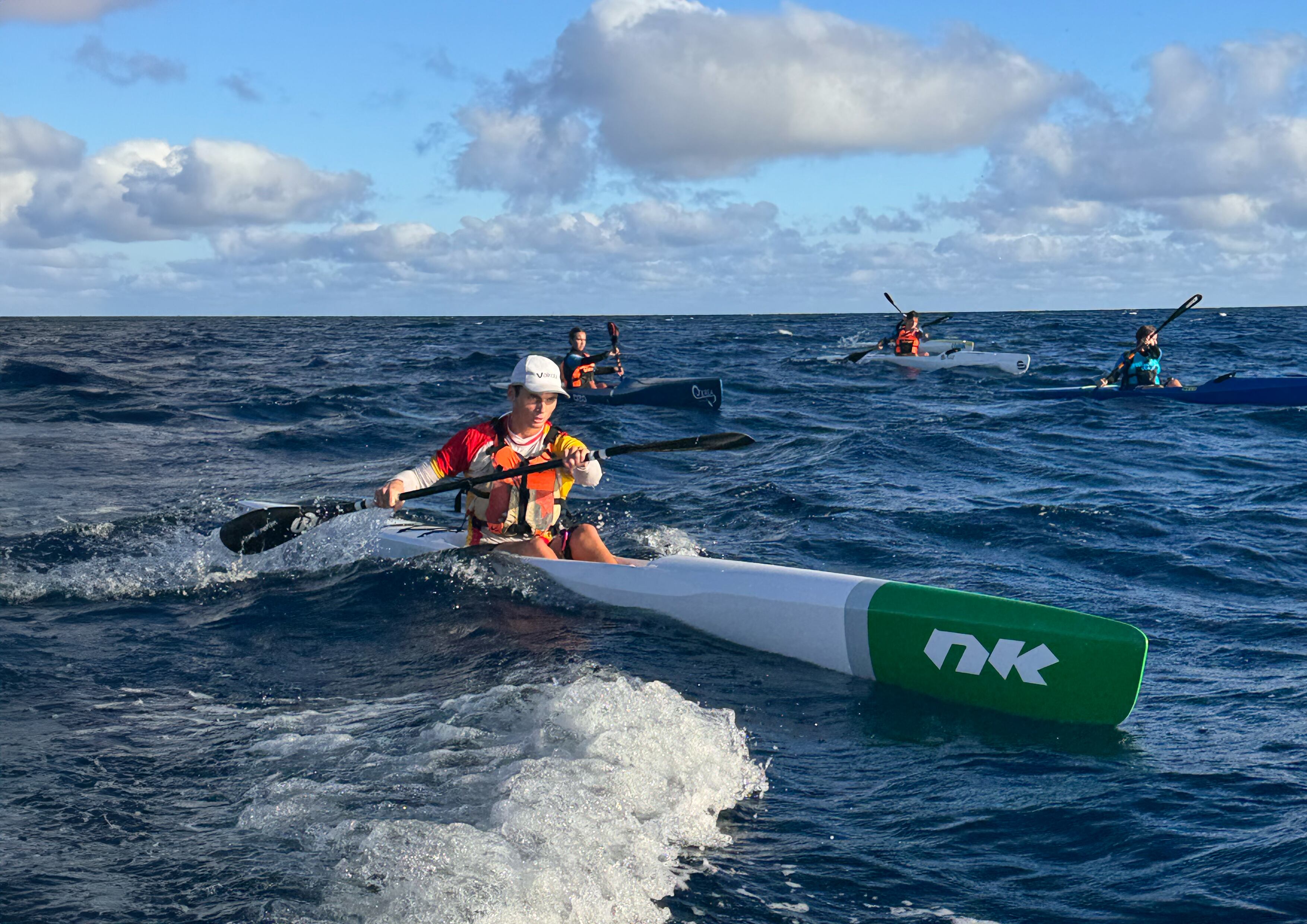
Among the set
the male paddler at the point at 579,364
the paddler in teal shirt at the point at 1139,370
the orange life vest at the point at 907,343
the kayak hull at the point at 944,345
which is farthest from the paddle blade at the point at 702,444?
the kayak hull at the point at 944,345

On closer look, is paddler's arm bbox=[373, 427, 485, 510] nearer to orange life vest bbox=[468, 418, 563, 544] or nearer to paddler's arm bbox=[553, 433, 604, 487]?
orange life vest bbox=[468, 418, 563, 544]

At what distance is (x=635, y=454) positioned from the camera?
1245 cm

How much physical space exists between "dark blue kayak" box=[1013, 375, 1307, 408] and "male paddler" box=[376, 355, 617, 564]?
39.2 ft

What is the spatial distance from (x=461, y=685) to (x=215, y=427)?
444 inches

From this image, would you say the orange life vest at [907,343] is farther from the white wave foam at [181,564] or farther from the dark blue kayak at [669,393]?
the white wave foam at [181,564]

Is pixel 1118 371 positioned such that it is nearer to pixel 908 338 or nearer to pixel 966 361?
pixel 966 361

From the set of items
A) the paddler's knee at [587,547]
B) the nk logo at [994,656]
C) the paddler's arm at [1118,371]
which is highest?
the paddler's arm at [1118,371]

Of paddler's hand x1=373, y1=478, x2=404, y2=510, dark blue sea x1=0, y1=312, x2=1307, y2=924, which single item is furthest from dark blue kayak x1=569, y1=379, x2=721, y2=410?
paddler's hand x1=373, y1=478, x2=404, y2=510

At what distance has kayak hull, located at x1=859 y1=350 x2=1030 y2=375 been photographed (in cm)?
2034

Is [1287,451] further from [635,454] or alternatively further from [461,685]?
[461,685]

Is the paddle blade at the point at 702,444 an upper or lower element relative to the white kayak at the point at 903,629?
upper

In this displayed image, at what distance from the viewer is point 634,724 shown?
3.70 metres

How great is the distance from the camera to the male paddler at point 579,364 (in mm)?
15664

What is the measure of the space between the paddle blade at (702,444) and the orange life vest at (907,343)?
1605cm
